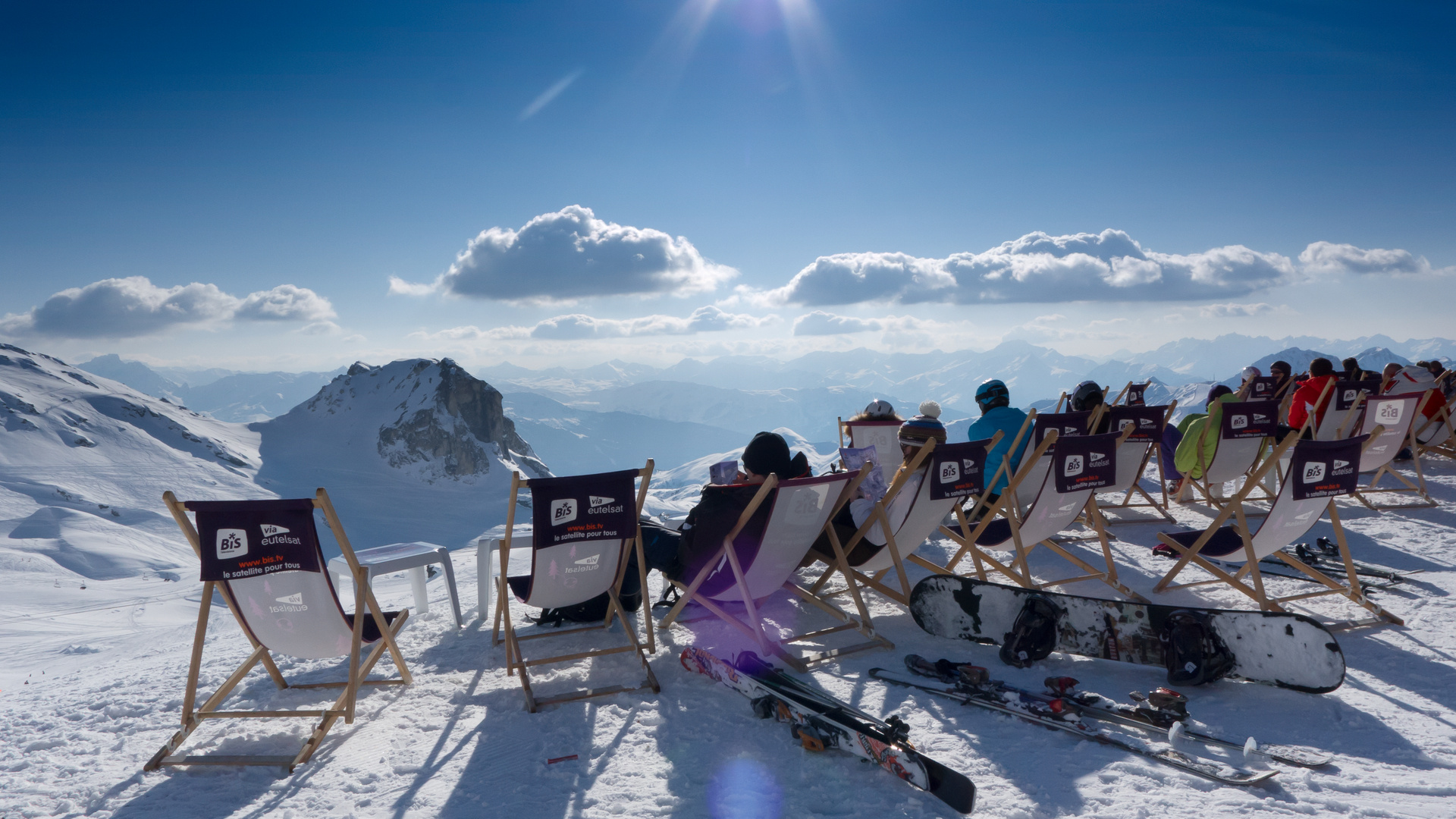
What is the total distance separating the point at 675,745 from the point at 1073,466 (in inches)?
124

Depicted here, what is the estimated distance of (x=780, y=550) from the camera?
4.17 metres

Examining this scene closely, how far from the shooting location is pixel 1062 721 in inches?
120

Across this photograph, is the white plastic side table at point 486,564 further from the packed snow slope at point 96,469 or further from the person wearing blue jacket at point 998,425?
the packed snow slope at point 96,469

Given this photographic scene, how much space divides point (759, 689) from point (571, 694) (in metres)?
0.98

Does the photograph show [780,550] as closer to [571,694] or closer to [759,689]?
[759,689]

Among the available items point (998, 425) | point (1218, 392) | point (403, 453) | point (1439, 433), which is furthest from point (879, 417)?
point (403, 453)

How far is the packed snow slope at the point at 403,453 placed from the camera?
60125 millimetres

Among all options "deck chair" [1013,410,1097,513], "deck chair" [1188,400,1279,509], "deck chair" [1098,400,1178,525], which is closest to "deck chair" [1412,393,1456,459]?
"deck chair" [1188,400,1279,509]

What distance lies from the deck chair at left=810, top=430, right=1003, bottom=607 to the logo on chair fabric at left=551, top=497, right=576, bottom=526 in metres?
1.69

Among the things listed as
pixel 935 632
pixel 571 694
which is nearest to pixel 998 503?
pixel 935 632

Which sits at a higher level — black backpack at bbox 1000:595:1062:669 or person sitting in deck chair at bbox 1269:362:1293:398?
person sitting in deck chair at bbox 1269:362:1293:398

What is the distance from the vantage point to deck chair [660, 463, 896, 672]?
3.92 metres

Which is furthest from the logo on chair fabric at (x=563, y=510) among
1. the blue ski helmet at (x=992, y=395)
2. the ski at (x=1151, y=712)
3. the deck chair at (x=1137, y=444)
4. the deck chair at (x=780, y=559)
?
the deck chair at (x=1137, y=444)

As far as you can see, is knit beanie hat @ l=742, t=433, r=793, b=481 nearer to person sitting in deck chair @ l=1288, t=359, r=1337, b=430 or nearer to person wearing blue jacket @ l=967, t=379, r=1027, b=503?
person wearing blue jacket @ l=967, t=379, r=1027, b=503
